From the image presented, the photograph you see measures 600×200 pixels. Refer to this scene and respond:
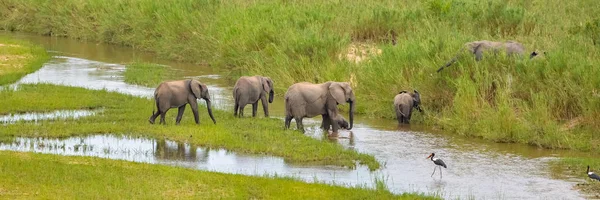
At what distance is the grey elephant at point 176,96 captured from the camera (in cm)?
1930

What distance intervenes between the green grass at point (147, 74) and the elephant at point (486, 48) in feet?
28.1

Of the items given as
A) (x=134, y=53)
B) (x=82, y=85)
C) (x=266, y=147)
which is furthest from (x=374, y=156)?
(x=134, y=53)

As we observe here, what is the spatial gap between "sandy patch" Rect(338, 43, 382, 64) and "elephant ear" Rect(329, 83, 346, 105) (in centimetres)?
467

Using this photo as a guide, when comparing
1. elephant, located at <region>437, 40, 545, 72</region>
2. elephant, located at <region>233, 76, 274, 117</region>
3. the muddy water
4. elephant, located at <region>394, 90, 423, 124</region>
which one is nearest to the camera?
the muddy water

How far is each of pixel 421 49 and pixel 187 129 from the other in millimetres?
6593

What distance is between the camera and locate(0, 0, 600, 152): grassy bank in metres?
20.0

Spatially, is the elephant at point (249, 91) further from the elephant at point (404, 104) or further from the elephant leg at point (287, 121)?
the elephant at point (404, 104)

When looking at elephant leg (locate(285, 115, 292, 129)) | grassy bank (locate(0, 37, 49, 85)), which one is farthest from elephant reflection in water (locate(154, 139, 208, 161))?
Answer: grassy bank (locate(0, 37, 49, 85))

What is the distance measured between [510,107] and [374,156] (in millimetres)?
3847

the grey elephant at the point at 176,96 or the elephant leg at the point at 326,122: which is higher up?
the grey elephant at the point at 176,96

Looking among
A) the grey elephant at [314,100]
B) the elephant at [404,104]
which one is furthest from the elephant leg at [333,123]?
the elephant at [404,104]

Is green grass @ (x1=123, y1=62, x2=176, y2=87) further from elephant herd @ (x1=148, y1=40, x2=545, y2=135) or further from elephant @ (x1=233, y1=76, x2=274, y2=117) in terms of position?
elephant herd @ (x1=148, y1=40, x2=545, y2=135)

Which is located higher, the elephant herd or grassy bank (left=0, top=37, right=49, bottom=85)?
the elephant herd

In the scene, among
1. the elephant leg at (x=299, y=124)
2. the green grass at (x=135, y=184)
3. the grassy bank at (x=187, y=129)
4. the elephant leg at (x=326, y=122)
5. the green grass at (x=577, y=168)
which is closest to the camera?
the green grass at (x=135, y=184)
